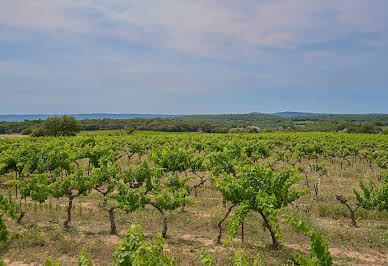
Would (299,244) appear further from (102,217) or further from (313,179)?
(313,179)

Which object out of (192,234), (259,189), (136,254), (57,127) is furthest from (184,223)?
(57,127)

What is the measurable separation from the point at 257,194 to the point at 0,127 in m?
152

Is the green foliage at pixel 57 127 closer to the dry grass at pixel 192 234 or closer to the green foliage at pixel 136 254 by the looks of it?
the dry grass at pixel 192 234

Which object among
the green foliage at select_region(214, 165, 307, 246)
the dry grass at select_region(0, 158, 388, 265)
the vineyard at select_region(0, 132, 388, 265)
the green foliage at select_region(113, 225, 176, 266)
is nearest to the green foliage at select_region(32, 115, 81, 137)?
the vineyard at select_region(0, 132, 388, 265)

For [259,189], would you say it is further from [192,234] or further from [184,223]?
[184,223]

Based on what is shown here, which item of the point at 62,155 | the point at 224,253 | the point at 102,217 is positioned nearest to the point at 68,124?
the point at 62,155

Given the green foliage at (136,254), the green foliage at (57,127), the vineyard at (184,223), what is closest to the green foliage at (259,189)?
the vineyard at (184,223)

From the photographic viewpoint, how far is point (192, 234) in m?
11.4

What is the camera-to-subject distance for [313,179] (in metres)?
22.3

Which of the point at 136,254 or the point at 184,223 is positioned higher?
the point at 136,254

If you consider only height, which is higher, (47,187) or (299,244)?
(47,187)

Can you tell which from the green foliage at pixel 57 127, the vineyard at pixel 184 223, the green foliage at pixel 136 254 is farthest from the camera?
the green foliage at pixel 57 127

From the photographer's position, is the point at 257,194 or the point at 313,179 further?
the point at 313,179

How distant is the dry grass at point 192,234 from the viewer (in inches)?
360
